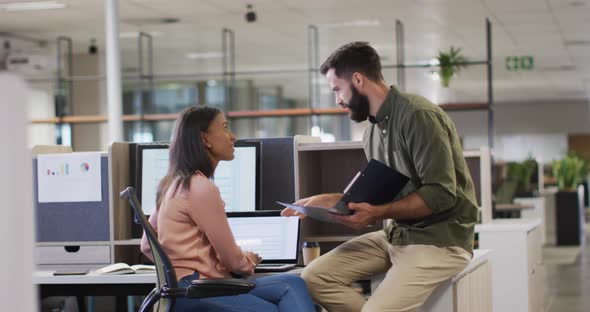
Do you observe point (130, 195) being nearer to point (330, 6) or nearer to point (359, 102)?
point (359, 102)

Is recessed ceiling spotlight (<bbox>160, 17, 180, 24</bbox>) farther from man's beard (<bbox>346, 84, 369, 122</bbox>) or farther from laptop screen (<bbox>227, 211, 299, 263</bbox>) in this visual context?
man's beard (<bbox>346, 84, 369, 122</bbox>)

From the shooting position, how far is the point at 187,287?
253 cm

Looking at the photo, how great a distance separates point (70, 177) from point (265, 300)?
1.49 metres

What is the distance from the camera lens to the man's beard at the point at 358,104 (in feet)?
9.34

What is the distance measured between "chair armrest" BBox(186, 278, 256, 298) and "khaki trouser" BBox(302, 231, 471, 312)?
42 cm

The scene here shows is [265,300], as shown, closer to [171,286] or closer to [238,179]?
[171,286]

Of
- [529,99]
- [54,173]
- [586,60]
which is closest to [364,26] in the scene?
[586,60]

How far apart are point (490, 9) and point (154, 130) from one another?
6591mm

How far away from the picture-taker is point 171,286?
253 cm

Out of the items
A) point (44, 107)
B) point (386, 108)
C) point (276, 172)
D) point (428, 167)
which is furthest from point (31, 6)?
point (428, 167)

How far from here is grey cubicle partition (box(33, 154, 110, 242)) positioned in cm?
373

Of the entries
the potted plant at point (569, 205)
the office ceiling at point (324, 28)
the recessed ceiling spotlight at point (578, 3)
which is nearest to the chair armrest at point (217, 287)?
the office ceiling at point (324, 28)

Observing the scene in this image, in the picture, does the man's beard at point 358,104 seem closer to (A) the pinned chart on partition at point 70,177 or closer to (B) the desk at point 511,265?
(A) the pinned chart on partition at point 70,177

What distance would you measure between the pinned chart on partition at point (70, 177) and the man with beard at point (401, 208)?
1.14 m
